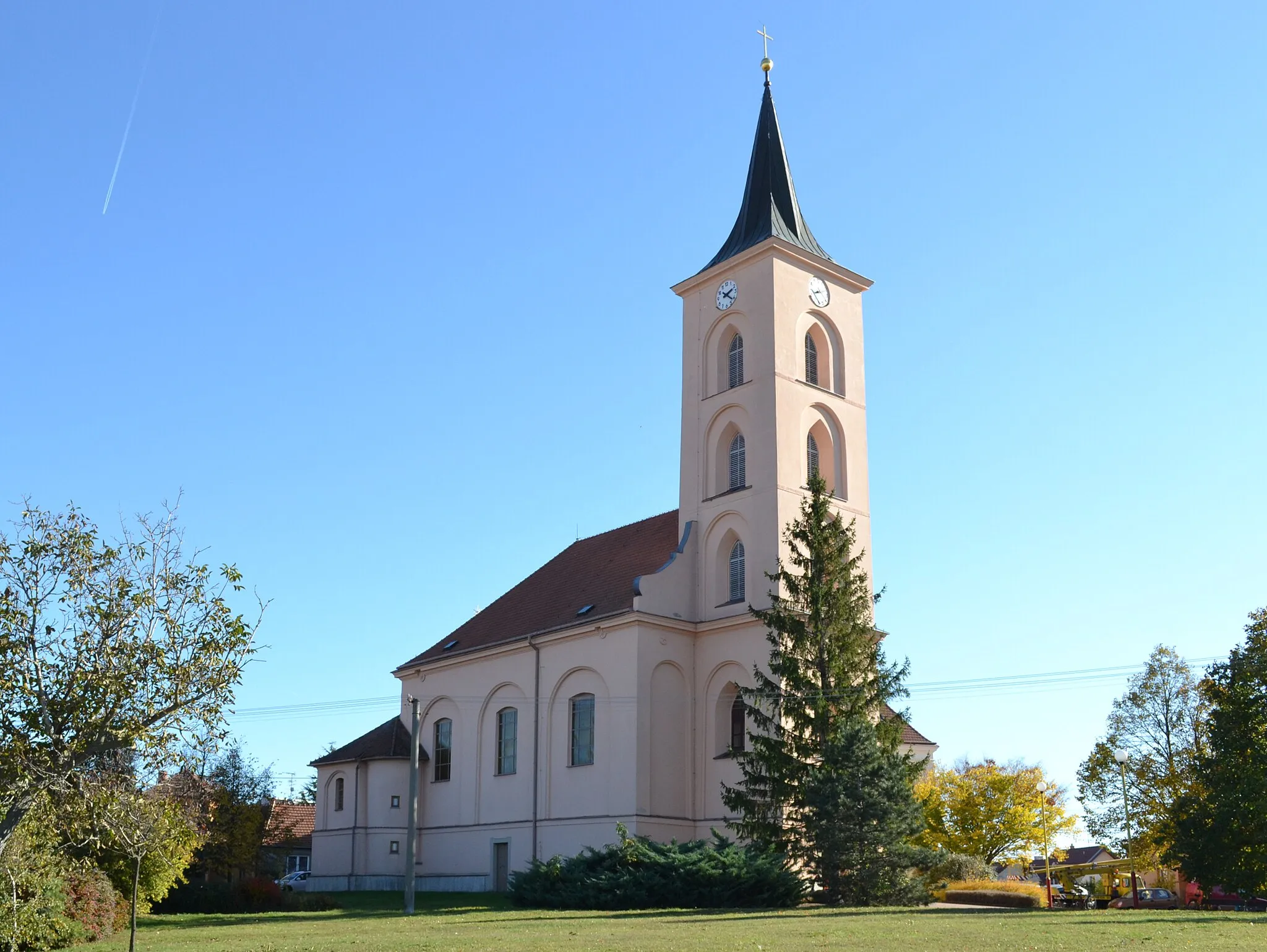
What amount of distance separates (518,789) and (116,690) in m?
24.7

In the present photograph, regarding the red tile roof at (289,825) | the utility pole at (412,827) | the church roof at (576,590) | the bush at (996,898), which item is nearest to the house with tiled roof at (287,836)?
the red tile roof at (289,825)

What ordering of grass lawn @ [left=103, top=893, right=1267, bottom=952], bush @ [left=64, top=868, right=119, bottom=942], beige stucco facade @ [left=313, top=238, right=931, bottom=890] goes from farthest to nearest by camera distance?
1. beige stucco facade @ [left=313, top=238, right=931, bottom=890]
2. bush @ [left=64, top=868, right=119, bottom=942]
3. grass lawn @ [left=103, top=893, right=1267, bottom=952]

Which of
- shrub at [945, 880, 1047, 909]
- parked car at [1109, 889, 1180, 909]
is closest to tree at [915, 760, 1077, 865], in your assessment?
parked car at [1109, 889, 1180, 909]

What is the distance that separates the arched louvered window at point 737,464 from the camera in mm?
38781

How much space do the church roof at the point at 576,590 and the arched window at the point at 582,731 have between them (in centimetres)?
238

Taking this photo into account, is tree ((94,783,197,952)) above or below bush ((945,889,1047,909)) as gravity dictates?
above

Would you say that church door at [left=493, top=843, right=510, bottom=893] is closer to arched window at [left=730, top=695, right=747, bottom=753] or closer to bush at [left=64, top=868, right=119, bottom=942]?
arched window at [left=730, top=695, right=747, bottom=753]

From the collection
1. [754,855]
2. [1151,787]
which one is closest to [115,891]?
[754,855]

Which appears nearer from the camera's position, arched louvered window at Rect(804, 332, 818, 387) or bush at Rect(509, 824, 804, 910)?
bush at Rect(509, 824, 804, 910)

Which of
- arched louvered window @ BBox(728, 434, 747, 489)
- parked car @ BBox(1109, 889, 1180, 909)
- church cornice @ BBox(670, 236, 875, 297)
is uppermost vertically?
church cornice @ BBox(670, 236, 875, 297)

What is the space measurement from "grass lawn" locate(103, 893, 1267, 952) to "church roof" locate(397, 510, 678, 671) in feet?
40.3

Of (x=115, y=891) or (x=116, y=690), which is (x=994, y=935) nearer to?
(x=116, y=690)

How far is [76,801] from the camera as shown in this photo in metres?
16.6

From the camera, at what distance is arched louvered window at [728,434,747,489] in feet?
127
